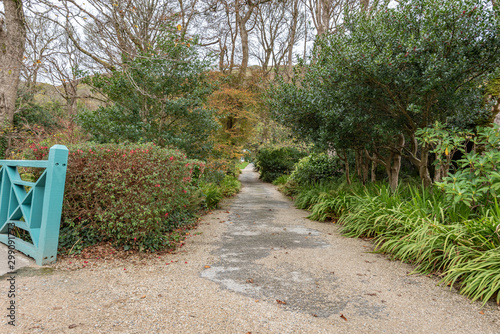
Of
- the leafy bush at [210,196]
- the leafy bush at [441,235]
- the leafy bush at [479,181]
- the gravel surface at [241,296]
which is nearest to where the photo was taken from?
the gravel surface at [241,296]

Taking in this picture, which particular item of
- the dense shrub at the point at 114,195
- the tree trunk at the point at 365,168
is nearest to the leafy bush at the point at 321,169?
the tree trunk at the point at 365,168

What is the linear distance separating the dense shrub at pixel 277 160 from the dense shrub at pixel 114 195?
1228 cm

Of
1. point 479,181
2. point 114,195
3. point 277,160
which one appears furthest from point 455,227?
point 277,160

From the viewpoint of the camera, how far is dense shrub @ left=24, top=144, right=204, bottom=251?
133 inches

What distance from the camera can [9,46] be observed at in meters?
7.94

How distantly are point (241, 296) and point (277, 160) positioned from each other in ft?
45.3

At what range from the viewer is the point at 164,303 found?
2.43m

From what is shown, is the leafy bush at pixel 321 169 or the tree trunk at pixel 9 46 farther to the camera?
the leafy bush at pixel 321 169

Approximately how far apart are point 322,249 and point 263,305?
196 centimetres

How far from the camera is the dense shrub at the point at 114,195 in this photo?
3.38 metres

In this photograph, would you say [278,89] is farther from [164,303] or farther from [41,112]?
[41,112]

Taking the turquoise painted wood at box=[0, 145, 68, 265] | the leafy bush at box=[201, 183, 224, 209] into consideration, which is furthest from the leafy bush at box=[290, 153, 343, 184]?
the turquoise painted wood at box=[0, 145, 68, 265]

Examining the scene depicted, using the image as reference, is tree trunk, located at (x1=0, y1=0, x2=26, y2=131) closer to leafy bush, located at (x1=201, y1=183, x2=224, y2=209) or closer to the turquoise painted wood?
leafy bush, located at (x1=201, y1=183, x2=224, y2=209)

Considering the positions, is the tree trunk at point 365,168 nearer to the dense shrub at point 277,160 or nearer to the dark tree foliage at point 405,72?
the dark tree foliage at point 405,72
